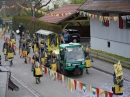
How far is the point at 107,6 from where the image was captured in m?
27.4

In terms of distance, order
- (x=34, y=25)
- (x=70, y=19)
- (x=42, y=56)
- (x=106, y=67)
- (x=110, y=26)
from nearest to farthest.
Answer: (x=42, y=56) → (x=106, y=67) → (x=110, y=26) → (x=70, y=19) → (x=34, y=25)

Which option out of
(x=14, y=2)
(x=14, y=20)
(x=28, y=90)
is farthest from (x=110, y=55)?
(x=14, y=2)

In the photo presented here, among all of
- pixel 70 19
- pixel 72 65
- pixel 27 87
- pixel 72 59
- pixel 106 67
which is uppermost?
pixel 70 19

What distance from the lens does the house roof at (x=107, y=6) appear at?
2502 centimetres

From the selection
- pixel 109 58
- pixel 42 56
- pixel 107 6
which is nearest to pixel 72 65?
pixel 42 56

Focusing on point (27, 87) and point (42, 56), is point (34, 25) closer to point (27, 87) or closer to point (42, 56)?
point (42, 56)

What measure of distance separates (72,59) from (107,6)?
8.24 meters

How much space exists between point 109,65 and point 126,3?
4997 mm

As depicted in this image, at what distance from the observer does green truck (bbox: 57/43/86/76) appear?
20.7 metres

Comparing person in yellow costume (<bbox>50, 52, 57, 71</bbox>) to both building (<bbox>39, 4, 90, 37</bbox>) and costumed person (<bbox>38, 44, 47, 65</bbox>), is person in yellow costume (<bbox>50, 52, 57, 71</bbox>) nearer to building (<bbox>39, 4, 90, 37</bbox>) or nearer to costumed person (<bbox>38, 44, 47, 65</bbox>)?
costumed person (<bbox>38, 44, 47, 65</bbox>)

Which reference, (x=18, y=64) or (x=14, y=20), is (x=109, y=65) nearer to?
(x=18, y=64)

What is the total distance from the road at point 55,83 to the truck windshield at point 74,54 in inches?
46.7

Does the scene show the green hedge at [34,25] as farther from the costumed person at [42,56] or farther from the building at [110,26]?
the costumed person at [42,56]

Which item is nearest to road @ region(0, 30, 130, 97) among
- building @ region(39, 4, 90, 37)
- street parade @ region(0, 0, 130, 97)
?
street parade @ region(0, 0, 130, 97)
